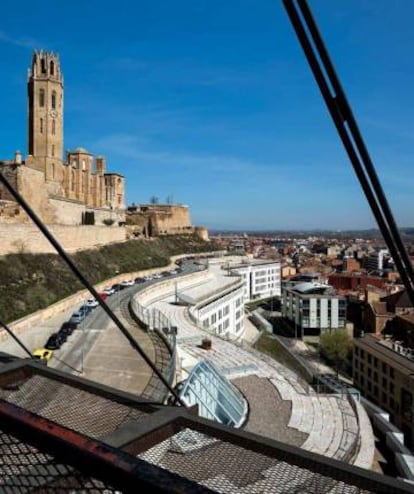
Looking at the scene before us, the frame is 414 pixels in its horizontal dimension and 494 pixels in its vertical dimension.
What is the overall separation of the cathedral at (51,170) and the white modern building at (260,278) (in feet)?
52.4

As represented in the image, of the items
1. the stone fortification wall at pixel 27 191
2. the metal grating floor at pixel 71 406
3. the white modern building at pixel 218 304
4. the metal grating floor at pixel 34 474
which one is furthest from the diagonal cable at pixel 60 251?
the stone fortification wall at pixel 27 191

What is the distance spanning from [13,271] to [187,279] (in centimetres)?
1321

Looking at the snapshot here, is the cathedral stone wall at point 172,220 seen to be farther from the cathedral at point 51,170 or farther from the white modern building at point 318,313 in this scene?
the white modern building at point 318,313

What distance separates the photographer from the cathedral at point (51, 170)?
25.8 metres

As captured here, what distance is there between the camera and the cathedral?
25750mm

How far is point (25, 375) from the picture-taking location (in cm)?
226

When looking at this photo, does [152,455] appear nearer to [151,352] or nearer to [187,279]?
[151,352]

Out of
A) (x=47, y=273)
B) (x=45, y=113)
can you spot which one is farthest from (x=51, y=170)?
(x=47, y=273)

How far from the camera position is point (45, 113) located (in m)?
34.7

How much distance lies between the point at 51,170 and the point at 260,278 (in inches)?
1098

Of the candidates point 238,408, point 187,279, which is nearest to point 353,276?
point 187,279

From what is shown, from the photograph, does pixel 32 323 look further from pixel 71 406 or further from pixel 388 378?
pixel 388 378

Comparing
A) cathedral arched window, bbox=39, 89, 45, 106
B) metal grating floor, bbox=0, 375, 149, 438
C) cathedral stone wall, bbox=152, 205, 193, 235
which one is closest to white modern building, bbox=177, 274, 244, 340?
metal grating floor, bbox=0, 375, 149, 438

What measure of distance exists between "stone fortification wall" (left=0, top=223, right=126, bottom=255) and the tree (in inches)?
728
